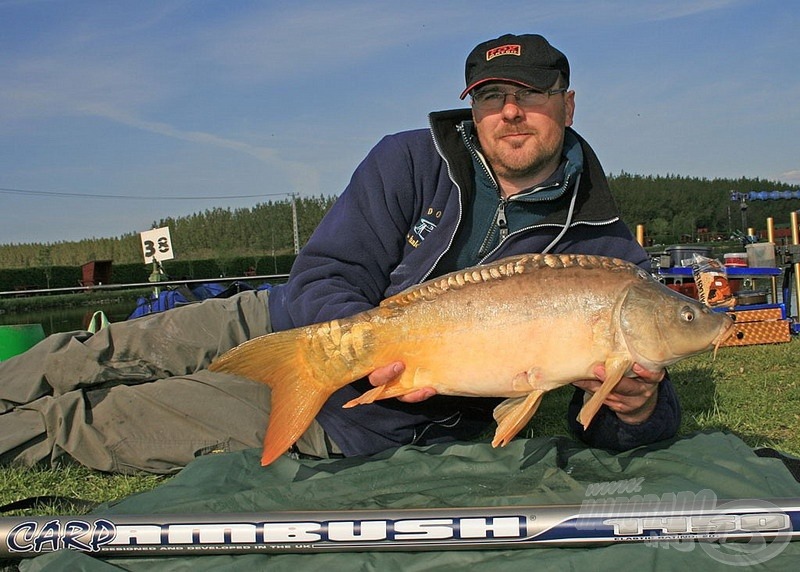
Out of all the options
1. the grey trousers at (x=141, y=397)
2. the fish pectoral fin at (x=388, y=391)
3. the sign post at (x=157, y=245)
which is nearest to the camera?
the fish pectoral fin at (x=388, y=391)

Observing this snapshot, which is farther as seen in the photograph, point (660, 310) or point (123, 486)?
point (123, 486)

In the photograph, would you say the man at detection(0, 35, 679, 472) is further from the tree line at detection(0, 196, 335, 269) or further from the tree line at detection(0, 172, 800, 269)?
the tree line at detection(0, 196, 335, 269)

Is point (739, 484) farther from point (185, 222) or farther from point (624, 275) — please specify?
point (185, 222)

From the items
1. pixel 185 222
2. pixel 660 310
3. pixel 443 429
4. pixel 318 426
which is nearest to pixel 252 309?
pixel 318 426

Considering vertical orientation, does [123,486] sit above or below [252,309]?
below

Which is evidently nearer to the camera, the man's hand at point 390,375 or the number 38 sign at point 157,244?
the man's hand at point 390,375

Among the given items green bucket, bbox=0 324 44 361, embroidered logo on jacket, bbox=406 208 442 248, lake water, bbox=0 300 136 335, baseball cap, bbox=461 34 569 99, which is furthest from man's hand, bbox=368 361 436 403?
lake water, bbox=0 300 136 335

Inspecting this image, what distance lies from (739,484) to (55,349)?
2212 mm

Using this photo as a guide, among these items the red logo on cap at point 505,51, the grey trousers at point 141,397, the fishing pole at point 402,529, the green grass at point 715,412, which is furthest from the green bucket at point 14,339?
the red logo on cap at point 505,51

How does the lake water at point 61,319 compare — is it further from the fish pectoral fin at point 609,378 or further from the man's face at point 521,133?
the fish pectoral fin at point 609,378

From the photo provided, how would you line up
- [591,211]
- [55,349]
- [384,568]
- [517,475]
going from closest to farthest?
[384,568]
[517,475]
[591,211]
[55,349]

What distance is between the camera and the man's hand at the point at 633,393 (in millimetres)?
1828

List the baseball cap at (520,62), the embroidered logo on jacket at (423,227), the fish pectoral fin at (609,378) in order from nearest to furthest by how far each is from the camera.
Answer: the fish pectoral fin at (609,378)
the baseball cap at (520,62)
the embroidered logo on jacket at (423,227)

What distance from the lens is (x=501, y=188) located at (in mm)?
2412
